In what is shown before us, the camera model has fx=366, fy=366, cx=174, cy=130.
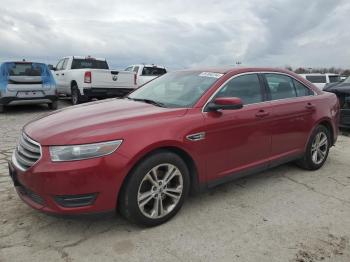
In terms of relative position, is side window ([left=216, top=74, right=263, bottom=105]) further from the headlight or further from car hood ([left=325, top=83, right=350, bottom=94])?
car hood ([left=325, top=83, right=350, bottom=94])

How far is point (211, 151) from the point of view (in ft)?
12.8

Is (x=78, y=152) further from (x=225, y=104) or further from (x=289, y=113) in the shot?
(x=289, y=113)

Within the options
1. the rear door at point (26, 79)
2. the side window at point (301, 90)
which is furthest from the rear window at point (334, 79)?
the side window at point (301, 90)

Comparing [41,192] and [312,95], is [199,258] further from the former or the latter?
[312,95]

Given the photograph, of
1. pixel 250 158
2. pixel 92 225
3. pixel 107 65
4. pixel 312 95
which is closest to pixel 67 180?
pixel 92 225

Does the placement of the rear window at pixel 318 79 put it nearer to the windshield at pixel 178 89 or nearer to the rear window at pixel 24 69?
the rear window at pixel 24 69

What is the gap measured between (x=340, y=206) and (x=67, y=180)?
9.95 ft

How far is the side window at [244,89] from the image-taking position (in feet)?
13.9

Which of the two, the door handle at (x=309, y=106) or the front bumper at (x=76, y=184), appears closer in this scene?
the front bumper at (x=76, y=184)

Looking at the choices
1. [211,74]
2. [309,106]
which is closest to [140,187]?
[211,74]

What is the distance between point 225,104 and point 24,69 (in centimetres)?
887

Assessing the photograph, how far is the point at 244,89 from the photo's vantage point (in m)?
4.47

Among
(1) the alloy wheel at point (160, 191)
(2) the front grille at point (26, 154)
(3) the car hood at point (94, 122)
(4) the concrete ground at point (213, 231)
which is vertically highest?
(3) the car hood at point (94, 122)

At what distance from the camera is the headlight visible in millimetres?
3094
